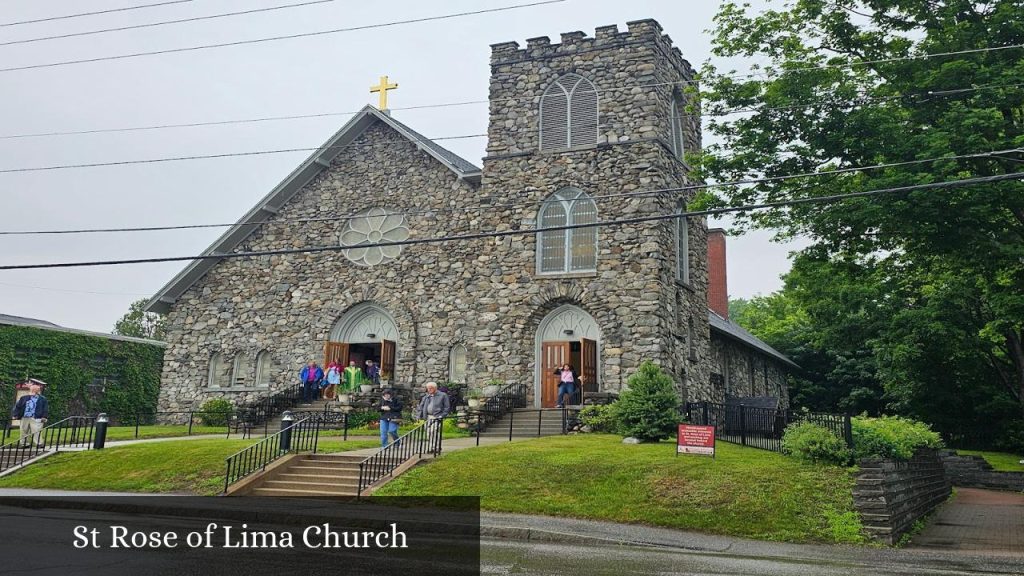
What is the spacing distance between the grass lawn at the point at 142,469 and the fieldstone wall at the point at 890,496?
1035cm

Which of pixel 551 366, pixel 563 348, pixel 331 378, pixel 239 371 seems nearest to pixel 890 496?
pixel 563 348

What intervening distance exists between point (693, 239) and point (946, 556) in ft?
55.9

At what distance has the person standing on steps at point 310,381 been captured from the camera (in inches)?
964

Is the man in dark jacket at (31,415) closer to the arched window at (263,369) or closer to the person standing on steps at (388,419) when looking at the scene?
the arched window at (263,369)

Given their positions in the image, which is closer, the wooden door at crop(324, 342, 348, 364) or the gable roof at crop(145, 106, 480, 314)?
the wooden door at crop(324, 342, 348, 364)

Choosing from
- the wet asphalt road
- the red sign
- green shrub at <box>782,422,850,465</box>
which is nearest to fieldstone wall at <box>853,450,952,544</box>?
green shrub at <box>782,422,850,465</box>

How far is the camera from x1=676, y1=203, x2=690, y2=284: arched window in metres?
24.5

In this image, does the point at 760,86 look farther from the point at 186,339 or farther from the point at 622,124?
the point at 186,339

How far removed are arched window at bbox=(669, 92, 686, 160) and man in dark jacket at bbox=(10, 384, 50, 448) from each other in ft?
62.5

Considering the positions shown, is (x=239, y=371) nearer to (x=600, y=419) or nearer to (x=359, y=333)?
(x=359, y=333)

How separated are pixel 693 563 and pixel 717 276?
2832 cm

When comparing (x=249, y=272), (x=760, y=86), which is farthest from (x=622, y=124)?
(x=249, y=272)

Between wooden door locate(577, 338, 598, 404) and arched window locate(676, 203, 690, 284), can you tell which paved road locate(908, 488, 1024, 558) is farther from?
arched window locate(676, 203, 690, 284)

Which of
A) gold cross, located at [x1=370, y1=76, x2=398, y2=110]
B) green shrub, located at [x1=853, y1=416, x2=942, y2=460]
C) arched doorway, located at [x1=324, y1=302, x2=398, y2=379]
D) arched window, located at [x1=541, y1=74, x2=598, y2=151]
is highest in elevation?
gold cross, located at [x1=370, y1=76, x2=398, y2=110]
